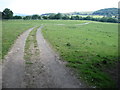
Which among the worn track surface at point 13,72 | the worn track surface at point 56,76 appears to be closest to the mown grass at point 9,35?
the worn track surface at point 13,72

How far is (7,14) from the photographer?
110 meters

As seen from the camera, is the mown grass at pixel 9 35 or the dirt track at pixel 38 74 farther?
the mown grass at pixel 9 35

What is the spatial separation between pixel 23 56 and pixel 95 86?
958cm

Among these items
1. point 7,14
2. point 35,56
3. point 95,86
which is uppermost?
point 7,14

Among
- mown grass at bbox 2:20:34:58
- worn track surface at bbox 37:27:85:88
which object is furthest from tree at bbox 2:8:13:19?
worn track surface at bbox 37:27:85:88

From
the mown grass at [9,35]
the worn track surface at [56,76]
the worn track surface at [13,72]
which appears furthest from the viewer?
the mown grass at [9,35]

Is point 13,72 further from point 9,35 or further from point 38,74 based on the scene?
point 9,35

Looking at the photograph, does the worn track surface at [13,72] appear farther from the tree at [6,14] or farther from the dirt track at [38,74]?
the tree at [6,14]

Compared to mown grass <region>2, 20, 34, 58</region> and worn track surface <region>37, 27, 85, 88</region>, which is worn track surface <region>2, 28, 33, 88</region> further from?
mown grass <region>2, 20, 34, 58</region>

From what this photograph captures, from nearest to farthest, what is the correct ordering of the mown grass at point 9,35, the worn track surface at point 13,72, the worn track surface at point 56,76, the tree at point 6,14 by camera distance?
the worn track surface at point 13,72 → the worn track surface at point 56,76 → the mown grass at point 9,35 → the tree at point 6,14

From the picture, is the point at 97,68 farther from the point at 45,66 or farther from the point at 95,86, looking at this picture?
the point at 45,66

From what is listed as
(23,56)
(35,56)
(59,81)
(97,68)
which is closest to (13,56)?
(23,56)

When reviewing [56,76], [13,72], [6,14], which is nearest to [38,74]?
[56,76]

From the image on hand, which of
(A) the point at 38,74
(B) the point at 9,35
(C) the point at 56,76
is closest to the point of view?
(C) the point at 56,76
